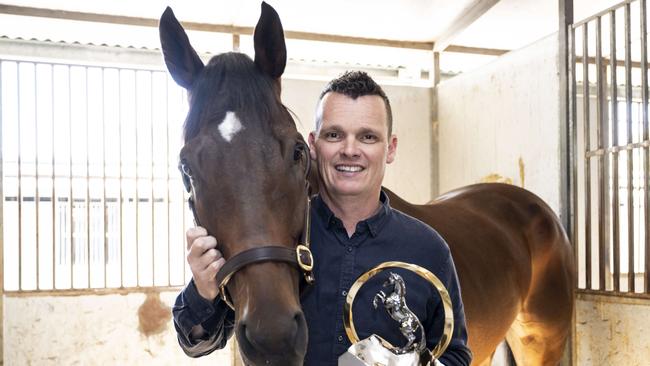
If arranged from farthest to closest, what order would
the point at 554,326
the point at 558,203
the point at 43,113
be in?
the point at 43,113 < the point at 558,203 < the point at 554,326

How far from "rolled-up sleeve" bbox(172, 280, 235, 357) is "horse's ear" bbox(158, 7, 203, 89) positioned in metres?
0.43

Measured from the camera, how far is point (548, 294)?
2.63 metres

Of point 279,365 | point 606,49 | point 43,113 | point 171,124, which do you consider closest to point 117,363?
point 171,124

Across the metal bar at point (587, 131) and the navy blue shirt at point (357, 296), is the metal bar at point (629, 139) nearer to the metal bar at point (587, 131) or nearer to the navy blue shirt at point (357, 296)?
the metal bar at point (587, 131)

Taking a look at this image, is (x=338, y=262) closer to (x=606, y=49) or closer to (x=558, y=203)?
(x=558, y=203)

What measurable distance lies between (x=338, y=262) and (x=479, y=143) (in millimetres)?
2593

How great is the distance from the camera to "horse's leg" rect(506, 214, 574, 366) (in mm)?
2625

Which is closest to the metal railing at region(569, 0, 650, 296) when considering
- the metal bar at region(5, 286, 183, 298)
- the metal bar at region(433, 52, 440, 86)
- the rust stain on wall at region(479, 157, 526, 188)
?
the rust stain on wall at region(479, 157, 526, 188)

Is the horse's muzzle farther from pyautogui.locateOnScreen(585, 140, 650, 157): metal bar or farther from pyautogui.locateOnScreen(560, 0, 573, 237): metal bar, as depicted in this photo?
pyautogui.locateOnScreen(560, 0, 573, 237): metal bar

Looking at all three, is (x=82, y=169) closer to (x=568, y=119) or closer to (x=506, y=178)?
(x=506, y=178)

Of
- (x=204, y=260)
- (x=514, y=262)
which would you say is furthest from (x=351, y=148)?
(x=514, y=262)

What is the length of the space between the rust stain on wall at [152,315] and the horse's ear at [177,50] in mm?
2462

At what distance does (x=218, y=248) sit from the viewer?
1.01m

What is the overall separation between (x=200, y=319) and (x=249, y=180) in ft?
0.94
